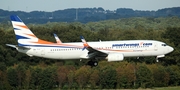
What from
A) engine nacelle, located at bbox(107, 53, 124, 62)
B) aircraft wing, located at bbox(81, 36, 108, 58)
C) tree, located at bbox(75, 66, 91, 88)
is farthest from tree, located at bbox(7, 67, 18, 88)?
engine nacelle, located at bbox(107, 53, 124, 62)

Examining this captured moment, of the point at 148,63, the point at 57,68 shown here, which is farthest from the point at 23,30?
the point at 148,63

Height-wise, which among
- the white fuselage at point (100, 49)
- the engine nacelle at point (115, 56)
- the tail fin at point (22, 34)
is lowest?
the engine nacelle at point (115, 56)

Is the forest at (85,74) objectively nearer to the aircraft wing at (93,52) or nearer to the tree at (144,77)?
the tree at (144,77)

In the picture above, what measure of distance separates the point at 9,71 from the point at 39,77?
7921 millimetres

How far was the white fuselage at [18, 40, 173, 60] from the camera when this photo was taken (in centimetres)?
7956

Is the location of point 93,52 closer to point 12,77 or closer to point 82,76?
point 82,76

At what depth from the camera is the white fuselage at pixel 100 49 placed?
261ft

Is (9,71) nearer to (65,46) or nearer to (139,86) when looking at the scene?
(139,86)

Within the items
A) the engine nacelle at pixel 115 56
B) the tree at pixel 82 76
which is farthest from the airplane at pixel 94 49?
the tree at pixel 82 76

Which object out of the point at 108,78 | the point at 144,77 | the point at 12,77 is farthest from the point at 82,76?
the point at 12,77

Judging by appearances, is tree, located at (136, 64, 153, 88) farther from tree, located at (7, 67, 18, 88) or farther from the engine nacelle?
the engine nacelle

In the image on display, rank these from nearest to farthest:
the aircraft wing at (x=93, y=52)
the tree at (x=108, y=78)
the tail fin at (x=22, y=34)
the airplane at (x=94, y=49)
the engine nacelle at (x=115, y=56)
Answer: the aircraft wing at (x=93, y=52)
the engine nacelle at (x=115, y=56)
the airplane at (x=94, y=49)
the tail fin at (x=22, y=34)
the tree at (x=108, y=78)

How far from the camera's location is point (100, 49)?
3152 inches

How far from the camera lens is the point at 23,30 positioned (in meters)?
85.3
